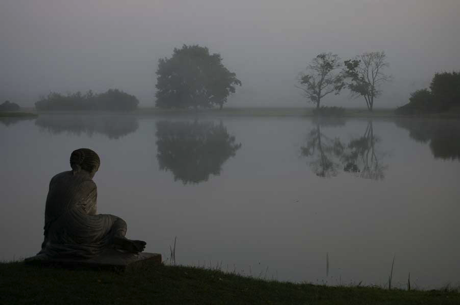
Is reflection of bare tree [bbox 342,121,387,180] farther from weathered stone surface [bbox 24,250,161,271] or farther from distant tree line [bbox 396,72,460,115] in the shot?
weathered stone surface [bbox 24,250,161,271]

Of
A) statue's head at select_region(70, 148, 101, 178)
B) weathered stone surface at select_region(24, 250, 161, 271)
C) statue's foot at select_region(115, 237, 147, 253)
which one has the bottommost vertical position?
weathered stone surface at select_region(24, 250, 161, 271)

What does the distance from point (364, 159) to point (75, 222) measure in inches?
607

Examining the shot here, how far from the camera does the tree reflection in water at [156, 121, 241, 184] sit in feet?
50.8

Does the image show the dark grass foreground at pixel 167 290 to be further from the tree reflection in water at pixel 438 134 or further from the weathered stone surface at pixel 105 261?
the tree reflection in water at pixel 438 134

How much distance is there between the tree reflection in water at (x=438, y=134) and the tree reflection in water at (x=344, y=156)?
2126 mm

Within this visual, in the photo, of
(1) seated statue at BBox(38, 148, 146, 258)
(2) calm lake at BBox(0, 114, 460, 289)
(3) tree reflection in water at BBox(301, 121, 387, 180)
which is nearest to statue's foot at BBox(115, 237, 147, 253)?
(1) seated statue at BBox(38, 148, 146, 258)

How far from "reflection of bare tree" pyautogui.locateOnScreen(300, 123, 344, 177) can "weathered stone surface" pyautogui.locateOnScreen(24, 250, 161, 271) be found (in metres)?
11.1

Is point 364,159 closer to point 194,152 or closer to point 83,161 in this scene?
point 194,152

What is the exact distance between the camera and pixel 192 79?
39.7m

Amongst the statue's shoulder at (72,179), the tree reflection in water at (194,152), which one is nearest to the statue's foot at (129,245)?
the statue's shoulder at (72,179)

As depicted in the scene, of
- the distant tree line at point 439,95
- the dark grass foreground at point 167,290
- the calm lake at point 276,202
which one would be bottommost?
the calm lake at point 276,202

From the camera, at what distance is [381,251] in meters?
7.54

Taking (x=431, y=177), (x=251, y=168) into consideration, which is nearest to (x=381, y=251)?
(x=431, y=177)

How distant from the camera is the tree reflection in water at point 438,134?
19.6 metres
